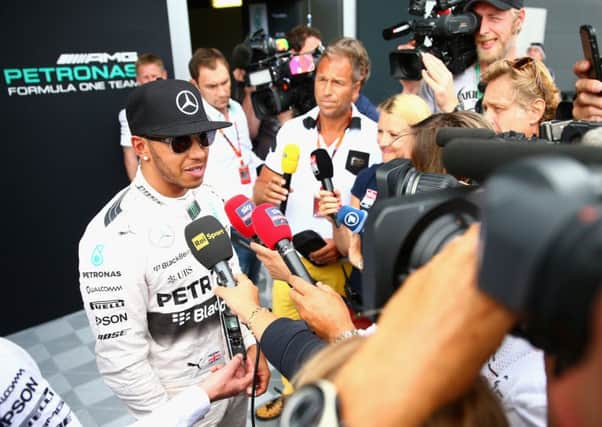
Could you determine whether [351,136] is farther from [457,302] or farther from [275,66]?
[457,302]

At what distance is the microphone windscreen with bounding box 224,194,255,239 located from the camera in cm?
183

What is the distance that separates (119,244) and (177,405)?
0.49 meters

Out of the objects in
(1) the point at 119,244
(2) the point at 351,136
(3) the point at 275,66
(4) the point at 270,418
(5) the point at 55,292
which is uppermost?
(3) the point at 275,66

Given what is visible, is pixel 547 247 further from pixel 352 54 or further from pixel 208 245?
pixel 352 54

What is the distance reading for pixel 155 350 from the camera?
4.87 feet

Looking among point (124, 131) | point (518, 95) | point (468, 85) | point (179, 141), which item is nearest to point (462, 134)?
point (179, 141)

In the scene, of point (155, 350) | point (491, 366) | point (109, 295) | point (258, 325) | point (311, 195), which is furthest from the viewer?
point (311, 195)

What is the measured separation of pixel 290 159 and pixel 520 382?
5.70 feet

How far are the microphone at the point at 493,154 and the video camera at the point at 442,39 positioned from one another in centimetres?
206

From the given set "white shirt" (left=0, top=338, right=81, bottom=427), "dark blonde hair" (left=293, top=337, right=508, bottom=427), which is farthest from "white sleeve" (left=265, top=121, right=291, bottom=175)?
"dark blonde hair" (left=293, top=337, right=508, bottom=427)

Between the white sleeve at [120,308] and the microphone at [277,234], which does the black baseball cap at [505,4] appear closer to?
the microphone at [277,234]

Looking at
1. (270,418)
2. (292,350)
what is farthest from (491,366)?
(270,418)

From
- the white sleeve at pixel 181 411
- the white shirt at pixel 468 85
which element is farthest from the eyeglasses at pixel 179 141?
the white shirt at pixel 468 85

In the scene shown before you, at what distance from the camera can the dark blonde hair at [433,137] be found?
147cm
